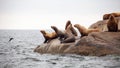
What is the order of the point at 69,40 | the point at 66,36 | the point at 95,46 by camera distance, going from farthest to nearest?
the point at 66,36, the point at 69,40, the point at 95,46

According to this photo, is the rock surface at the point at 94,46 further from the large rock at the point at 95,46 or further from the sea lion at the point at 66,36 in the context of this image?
the sea lion at the point at 66,36

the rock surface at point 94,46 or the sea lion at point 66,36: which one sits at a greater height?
the sea lion at point 66,36

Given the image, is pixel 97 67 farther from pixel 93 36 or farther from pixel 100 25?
pixel 100 25

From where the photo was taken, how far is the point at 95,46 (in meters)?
16.8

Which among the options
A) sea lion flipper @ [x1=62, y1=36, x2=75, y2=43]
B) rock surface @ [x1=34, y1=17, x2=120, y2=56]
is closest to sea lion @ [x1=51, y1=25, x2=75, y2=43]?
sea lion flipper @ [x1=62, y1=36, x2=75, y2=43]

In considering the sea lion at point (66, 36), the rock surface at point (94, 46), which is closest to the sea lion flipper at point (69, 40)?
the sea lion at point (66, 36)

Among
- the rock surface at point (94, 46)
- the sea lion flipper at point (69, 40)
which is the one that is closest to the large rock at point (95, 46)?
the rock surface at point (94, 46)

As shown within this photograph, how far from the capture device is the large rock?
16547 mm

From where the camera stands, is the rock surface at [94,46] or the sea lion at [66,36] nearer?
the rock surface at [94,46]

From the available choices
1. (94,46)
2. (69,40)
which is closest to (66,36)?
(69,40)

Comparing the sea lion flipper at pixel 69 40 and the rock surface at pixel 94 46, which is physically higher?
the sea lion flipper at pixel 69 40

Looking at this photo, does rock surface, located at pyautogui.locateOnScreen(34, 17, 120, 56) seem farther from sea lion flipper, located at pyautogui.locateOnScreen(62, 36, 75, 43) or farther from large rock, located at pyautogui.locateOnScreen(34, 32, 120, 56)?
sea lion flipper, located at pyautogui.locateOnScreen(62, 36, 75, 43)

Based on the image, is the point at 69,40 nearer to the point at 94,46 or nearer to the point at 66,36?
the point at 66,36

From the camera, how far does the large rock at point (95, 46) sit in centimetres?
1655
